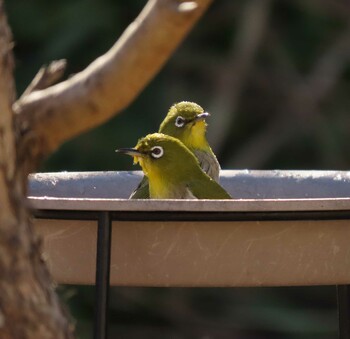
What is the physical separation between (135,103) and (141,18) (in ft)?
14.4

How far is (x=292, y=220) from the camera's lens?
2689 mm

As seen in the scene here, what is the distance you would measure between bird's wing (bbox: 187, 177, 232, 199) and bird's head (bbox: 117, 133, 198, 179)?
0.23 feet

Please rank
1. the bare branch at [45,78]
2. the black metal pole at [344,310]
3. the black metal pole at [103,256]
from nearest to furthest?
the black metal pole at [103,256], the bare branch at [45,78], the black metal pole at [344,310]

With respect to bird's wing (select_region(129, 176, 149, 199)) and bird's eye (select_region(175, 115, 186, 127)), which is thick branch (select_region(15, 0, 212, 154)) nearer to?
bird's wing (select_region(129, 176, 149, 199))

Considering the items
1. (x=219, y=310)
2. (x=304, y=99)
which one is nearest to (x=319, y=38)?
(x=304, y=99)

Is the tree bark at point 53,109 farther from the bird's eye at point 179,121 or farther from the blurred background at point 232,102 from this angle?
the blurred background at point 232,102

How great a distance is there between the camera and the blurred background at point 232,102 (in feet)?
23.3

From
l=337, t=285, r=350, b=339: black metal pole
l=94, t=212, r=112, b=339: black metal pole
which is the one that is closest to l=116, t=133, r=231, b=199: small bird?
l=337, t=285, r=350, b=339: black metal pole

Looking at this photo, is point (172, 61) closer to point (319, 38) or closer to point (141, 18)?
point (319, 38)

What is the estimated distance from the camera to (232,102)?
751cm

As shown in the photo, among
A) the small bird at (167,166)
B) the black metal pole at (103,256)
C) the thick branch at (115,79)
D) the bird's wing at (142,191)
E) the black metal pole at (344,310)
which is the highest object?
the thick branch at (115,79)

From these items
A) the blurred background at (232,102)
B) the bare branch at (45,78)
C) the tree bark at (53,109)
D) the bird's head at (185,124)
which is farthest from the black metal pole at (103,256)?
the blurred background at (232,102)

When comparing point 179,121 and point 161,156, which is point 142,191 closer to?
point 161,156

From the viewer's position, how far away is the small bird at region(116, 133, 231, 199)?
3682 mm
